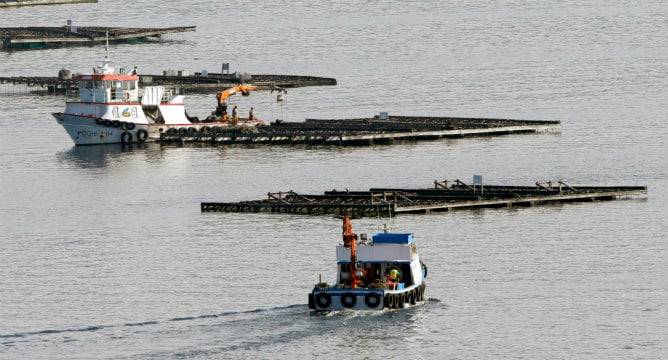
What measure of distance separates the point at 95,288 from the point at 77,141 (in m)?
56.7

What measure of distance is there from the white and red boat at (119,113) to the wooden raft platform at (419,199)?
3457 cm

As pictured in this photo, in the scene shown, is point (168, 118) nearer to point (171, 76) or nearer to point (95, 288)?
point (171, 76)

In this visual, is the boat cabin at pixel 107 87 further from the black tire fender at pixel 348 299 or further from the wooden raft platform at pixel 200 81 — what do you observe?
→ the black tire fender at pixel 348 299

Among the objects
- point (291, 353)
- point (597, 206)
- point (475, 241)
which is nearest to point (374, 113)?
point (597, 206)

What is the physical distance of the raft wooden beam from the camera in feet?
288

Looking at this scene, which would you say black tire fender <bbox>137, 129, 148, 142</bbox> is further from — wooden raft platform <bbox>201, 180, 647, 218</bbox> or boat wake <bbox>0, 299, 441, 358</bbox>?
boat wake <bbox>0, 299, 441, 358</bbox>

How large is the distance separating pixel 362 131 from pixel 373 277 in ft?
188

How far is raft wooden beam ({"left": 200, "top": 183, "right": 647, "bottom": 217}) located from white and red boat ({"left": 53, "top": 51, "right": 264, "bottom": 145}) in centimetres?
3460

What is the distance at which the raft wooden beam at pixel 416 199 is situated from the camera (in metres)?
87.7

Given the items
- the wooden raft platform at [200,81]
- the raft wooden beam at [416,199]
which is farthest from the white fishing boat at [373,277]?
the wooden raft platform at [200,81]

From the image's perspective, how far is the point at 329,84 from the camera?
163 m

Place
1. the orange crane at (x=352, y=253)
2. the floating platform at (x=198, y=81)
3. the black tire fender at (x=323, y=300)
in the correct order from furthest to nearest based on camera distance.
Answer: the floating platform at (x=198, y=81), the orange crane at (x=352, y=253), the black tire fender at (x=323, y=300)

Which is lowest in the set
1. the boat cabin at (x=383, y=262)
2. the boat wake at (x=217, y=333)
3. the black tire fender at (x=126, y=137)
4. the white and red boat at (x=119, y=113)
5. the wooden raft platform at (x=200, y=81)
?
the boat wake at (x=217, y=333)

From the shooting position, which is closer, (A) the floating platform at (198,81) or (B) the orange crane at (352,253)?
(B) the orange crane at (352,253)
